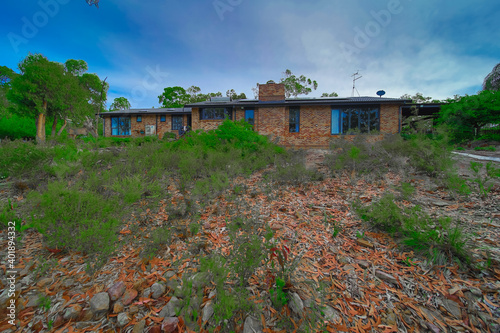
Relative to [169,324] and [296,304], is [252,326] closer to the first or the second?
[296,304]

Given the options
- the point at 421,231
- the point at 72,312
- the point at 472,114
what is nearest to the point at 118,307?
the point at 72,312

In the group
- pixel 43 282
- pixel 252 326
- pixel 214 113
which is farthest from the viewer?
pixel 214 113

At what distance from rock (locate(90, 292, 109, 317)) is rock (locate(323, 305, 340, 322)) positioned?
1899mm

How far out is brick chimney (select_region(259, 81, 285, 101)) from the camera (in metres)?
14.5

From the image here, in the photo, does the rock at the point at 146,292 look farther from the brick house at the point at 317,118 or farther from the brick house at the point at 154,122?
the brick house at the point at 154,122

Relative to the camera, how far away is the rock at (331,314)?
159 cm

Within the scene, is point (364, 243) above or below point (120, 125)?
below

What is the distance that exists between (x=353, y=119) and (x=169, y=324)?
15042 mm

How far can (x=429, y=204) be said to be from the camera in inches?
127

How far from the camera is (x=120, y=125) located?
17906mm

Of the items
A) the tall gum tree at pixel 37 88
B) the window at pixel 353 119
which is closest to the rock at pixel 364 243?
the window at pixel 353 119

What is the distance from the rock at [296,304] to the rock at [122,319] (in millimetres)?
1389

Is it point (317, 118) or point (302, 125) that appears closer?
point (317, 118)

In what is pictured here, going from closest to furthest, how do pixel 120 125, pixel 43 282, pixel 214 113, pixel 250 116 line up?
pixel 43 282, pixel 250 116, pixel 214 113, pixel 120 125
